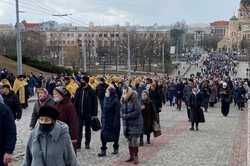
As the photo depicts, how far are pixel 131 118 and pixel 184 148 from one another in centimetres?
317

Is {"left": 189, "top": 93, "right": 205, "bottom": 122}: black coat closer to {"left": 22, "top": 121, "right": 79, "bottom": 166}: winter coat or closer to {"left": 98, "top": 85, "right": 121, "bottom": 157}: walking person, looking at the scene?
{"left": 98, "top": 85, "right": 121, "bottom": 157}: walking person

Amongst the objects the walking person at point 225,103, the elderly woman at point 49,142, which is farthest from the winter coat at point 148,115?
the walking person at point 225,103

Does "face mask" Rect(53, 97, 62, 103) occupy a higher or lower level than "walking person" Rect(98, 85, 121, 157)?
higher

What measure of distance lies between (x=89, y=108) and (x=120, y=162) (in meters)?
1.75

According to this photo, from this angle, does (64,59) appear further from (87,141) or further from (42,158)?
(42,158)

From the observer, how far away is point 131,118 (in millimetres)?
14508

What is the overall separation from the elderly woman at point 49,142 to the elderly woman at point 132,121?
6.48m

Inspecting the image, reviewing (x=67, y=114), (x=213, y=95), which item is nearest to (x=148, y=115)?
(x=67, y=114)

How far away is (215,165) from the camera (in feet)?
47.1

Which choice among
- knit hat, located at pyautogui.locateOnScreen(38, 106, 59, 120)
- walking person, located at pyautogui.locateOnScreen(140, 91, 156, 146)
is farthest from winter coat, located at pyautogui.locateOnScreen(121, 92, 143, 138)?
knit hat, located at pyautogui.locateOnScreen(38, 106, 59, 120)

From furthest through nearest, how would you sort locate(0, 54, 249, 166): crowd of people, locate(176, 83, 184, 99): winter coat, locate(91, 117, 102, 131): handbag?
locate(176, 83, 184, 99): winter coat → locate(91, 117, 102, 131): handbag → locate(0, 54, 249, 166): crowd of people

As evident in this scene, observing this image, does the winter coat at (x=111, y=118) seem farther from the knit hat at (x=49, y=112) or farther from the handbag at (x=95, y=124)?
the knit hat at (x=49, y=112)

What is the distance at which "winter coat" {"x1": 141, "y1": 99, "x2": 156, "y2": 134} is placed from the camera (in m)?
16.9

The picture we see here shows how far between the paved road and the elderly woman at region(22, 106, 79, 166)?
19.4 feet
